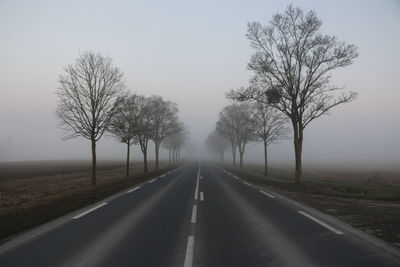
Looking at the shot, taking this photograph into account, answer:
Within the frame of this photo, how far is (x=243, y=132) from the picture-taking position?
154ft

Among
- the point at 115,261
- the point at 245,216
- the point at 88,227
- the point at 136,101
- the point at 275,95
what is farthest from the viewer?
the point at 136,101

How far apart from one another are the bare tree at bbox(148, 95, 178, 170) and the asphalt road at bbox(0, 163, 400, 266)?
111 feet

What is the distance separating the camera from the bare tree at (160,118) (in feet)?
144

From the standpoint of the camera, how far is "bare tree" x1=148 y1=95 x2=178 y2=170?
4404cm

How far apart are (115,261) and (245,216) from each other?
531 centimetres

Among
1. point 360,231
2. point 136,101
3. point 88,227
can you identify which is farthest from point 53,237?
point 136,101

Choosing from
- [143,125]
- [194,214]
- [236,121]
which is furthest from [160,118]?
[194,214]

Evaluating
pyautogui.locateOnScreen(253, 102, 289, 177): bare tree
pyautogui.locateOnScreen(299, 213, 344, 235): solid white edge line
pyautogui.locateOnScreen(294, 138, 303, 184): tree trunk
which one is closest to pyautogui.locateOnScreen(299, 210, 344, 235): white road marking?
pyautogui.locateOnScreen(299, 213, 344, 235): solid white edge line

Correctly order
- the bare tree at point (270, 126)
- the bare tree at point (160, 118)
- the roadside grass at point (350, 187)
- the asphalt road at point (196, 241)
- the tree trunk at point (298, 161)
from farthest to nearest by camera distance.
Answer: the bare tree at point (160, 118) → the bare tree at point (270, 126) → the tree trunk at point (298, 161) → the roadside grass at point (350, 187) → the asphalt road at point (196, 241)

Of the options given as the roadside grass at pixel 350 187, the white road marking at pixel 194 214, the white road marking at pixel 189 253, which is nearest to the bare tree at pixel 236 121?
the roadside grass at pixel 350 187

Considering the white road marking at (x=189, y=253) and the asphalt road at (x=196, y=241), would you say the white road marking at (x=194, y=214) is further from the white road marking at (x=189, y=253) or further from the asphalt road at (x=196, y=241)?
the white road marking at (x=189, y=253)

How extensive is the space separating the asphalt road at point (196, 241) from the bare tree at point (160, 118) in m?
33.7

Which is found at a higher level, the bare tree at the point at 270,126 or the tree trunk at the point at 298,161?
the bare tree at the point at 270,126

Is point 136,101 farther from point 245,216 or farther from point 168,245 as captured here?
point 168,245
